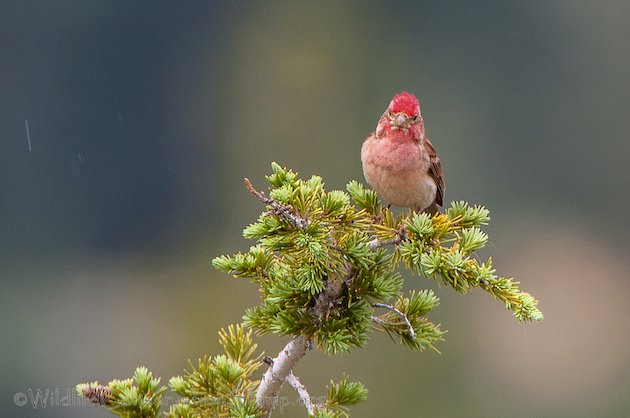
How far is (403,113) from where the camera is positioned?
2883 millimetres

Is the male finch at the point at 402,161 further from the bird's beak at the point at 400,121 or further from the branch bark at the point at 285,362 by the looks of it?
the branch bark at the point at 285,362

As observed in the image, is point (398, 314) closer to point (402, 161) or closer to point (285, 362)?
point (285, 362)

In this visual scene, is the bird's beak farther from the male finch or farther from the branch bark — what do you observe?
the branch bark

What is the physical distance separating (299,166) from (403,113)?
406 centimetres

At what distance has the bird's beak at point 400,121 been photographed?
287 centimetres

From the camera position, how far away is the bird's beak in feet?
9.40

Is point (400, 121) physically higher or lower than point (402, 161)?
higher

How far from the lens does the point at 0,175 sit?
790 cm

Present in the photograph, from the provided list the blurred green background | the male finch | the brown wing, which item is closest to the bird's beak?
the male finch

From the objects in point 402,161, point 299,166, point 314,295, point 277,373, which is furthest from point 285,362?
point 299,166

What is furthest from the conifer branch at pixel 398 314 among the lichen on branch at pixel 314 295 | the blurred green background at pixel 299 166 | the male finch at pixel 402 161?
the blurred green background at pixel 299 166

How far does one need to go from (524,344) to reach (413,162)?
4.43 metres

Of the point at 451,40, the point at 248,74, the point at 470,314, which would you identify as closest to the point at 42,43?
the point at 248,74

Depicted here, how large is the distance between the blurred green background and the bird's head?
11.8ft
